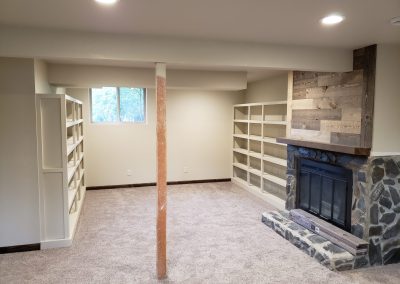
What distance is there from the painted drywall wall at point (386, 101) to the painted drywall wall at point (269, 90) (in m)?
2.14

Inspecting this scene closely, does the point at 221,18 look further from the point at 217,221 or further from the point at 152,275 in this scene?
the point at 217,221

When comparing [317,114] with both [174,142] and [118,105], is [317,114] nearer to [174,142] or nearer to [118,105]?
[174,142]

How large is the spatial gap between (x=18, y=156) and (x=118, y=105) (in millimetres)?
3218

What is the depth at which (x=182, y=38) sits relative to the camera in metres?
2.93

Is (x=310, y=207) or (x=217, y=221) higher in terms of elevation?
(x=310, y=207)

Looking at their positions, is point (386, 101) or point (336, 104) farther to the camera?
point (336, 104)

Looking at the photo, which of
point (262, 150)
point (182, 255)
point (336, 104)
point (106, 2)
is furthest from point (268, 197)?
point (106, 2)

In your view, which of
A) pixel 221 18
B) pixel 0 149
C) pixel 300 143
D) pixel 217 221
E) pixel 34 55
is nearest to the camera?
pixel 221 18

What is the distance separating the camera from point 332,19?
2342 mm

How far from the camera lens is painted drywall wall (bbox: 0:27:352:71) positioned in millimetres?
2641

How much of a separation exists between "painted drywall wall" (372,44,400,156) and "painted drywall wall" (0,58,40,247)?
3.74 meters

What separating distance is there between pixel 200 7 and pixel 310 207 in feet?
10.7

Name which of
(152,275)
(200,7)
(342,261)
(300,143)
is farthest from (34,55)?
(342,261)

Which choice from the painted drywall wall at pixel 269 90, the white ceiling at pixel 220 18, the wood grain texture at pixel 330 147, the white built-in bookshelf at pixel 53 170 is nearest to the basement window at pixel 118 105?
the painted drywall wall at pixel 269 90
